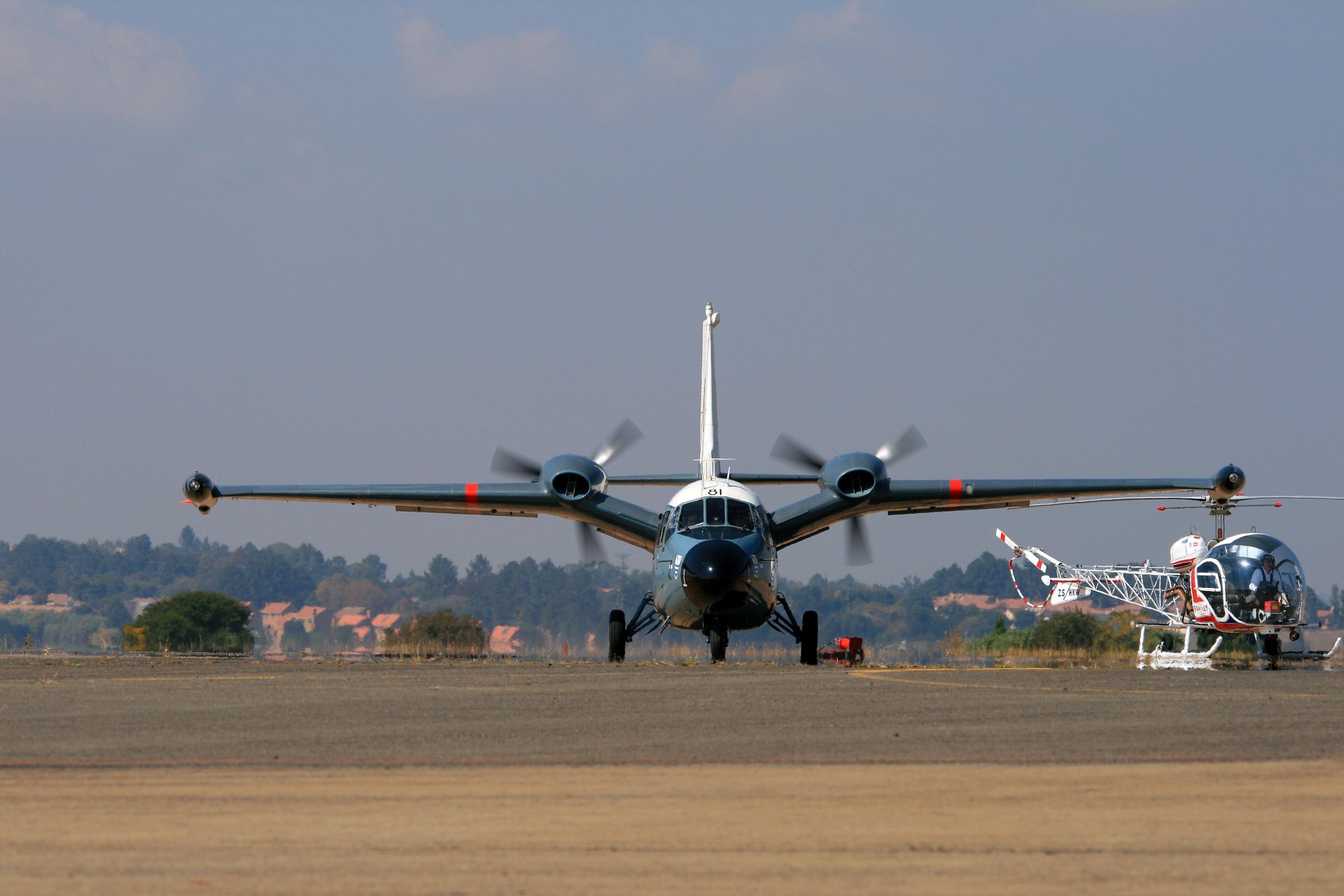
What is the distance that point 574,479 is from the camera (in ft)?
104

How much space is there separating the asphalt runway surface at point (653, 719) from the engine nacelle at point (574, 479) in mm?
9906

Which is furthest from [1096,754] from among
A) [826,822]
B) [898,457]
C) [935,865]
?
[898,457]

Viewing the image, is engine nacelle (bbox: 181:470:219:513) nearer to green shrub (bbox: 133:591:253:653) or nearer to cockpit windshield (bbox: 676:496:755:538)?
cockpit windshield (bbox: 676:496:755:538)

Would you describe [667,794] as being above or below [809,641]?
below

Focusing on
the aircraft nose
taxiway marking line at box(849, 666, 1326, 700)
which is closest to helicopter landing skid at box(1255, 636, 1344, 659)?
the aircraft nose

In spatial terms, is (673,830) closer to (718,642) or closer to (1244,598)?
(718,642)

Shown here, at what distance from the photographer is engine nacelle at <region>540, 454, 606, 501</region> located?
Result: 3164 centimetres

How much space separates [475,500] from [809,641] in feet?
28.6

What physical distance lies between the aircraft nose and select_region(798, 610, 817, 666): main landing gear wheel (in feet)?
15.2

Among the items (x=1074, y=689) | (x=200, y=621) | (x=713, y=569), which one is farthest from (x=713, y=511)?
(x=200, y=621)

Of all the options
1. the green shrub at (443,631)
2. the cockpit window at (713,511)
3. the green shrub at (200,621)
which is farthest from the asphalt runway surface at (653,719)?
the green shrub at (200,621)

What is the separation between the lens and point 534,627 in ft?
559

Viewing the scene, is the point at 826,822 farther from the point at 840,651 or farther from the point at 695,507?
the point at 840,651

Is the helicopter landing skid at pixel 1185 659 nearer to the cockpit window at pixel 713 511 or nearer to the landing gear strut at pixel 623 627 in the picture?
the landing gear strut at pixel 623 627
